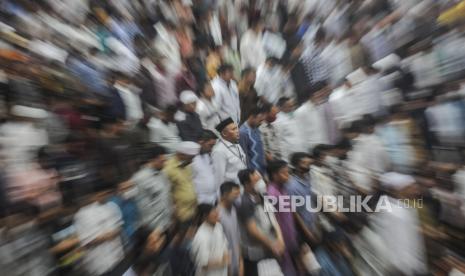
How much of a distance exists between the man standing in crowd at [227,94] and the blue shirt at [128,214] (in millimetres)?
703

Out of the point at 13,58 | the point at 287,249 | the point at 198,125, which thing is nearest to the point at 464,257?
the point at 287,249

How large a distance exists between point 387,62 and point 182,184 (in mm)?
859

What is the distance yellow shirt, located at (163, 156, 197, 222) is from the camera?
1.41 metres

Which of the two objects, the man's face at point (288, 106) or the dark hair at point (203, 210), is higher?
the man's face at point (288, 106)

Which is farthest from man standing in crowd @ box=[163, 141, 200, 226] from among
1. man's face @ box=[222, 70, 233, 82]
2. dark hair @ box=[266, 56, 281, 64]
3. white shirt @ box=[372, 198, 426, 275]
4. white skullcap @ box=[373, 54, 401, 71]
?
white skullcap @ box=[373, 54, 401, 71]

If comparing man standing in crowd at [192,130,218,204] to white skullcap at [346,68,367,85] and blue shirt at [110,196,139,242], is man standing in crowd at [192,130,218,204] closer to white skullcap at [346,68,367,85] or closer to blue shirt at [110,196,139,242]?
blue shirt at [110,196,139,242]

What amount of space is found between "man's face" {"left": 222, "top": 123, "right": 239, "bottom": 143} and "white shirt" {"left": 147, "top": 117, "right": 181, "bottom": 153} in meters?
0.29

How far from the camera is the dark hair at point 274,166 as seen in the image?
1.60 meters

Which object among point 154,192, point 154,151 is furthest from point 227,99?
point 154,192

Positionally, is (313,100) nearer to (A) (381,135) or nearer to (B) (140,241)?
(A) (381,135)

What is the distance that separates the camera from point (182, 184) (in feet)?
4.80

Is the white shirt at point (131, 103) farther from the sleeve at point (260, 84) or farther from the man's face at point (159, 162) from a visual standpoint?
the sleeve at point (260, 84)

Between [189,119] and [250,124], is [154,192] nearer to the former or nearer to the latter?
[189,119]

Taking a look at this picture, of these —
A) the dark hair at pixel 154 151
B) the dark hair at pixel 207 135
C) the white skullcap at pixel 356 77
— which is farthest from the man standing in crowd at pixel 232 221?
the white skullcap at pixel 356 77
